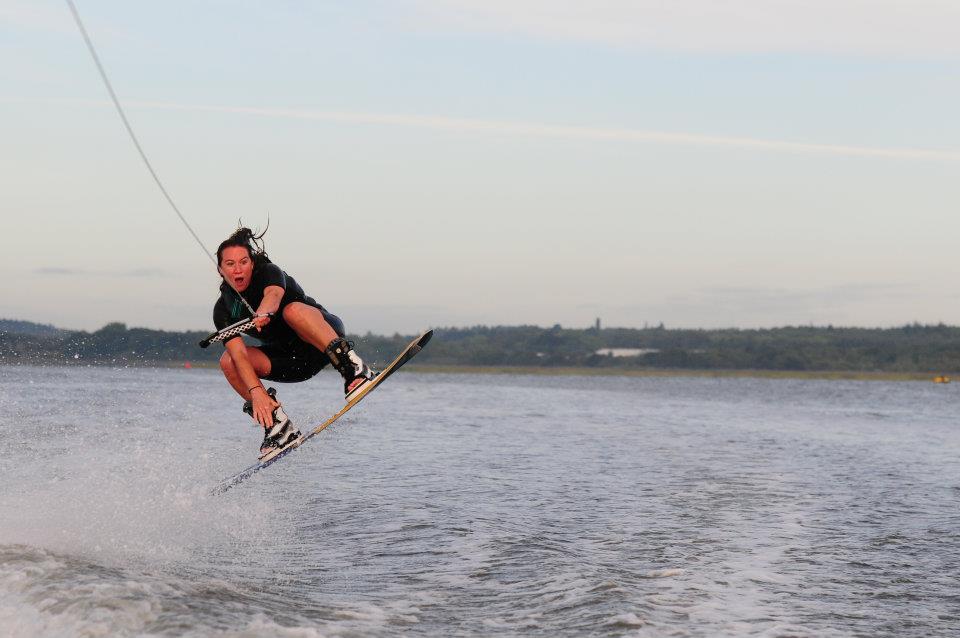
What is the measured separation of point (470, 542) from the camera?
36.4 ft

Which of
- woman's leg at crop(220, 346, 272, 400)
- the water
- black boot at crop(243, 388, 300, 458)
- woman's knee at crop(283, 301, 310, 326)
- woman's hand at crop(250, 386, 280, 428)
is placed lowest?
the water

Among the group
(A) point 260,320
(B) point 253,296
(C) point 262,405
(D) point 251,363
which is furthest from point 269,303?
(C) point 262,405

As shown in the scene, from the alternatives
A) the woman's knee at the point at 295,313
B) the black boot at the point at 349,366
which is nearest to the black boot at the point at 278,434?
the black boot at the point at 349,366

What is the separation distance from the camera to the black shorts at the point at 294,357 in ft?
35.5

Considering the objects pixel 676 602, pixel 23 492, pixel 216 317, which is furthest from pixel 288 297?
pixel 23 492

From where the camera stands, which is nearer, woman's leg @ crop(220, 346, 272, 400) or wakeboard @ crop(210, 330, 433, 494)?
woman's leg @ crop(220, 346, 272, 400)

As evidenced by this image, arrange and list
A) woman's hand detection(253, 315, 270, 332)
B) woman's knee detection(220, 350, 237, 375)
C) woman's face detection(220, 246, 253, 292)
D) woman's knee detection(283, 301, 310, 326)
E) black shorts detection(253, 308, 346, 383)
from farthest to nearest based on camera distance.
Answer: black shorts detection(253, 308, 346, 383), woman's knee detection(220, 350, 237, 375), woman's knee detection(283, 301, 310, 326), woman's face detection(220, 246, 253, 292), woman's hand detection(253, 315, 270, 332)

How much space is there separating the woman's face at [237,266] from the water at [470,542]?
2.78 meters

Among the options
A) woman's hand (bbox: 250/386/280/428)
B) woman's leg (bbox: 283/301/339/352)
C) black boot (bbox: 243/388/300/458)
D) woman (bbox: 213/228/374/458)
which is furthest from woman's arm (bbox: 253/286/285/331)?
black boot (bbox: 243/388/300/458)

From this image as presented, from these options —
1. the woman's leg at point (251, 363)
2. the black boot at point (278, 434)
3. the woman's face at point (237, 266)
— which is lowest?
the black boot at point (278, 434)

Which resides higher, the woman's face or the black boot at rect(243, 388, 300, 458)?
the woman's face

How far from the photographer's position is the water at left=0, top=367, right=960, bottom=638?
25.1 feet

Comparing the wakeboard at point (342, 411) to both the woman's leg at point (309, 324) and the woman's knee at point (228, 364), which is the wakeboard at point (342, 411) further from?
the woman's knee at point (228, 364)

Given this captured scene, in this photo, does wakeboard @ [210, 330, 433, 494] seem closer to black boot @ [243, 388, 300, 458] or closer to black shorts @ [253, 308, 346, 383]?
black boot @ [243, 388, 300, 458]
